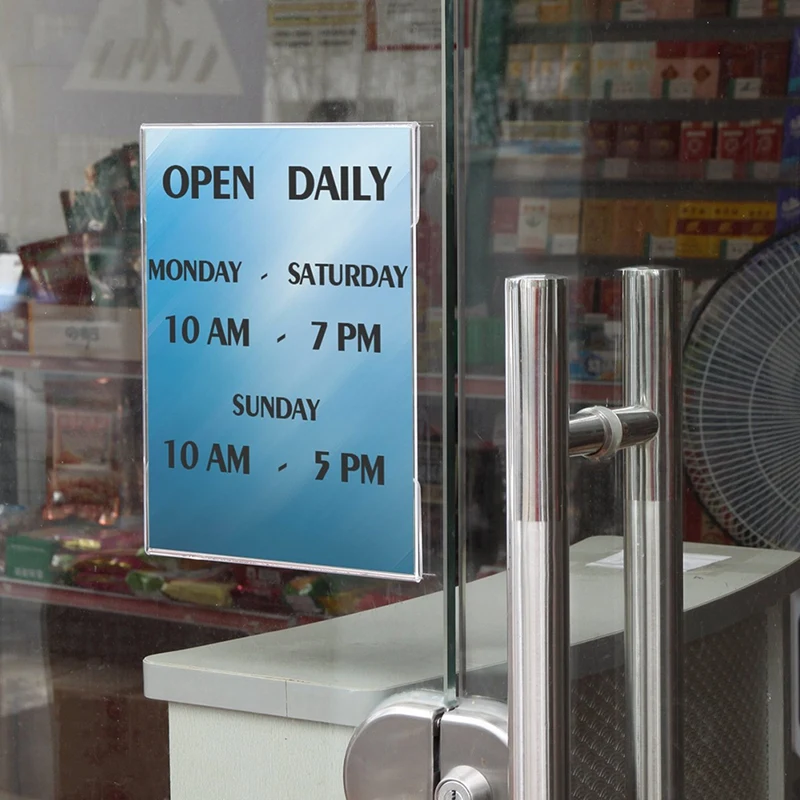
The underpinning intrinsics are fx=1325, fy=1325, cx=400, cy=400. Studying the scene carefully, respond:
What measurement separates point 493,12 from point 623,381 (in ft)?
0.76

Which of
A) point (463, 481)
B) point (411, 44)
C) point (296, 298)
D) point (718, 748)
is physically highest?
point (411, 44)

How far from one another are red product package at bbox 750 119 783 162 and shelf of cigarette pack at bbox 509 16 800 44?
0.05 metres

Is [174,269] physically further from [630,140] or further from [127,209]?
[630,140]

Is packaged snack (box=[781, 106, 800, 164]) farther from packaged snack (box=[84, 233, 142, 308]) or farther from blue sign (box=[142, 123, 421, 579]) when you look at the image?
packaged snack (box=[84, 233, 142, 308])

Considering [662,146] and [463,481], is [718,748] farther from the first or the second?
[662,146]

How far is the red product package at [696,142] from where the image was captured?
0.75 m

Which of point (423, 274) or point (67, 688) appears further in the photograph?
point (67, 688)

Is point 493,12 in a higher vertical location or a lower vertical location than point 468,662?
higher

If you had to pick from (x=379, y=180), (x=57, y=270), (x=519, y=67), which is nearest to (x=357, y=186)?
(x=379, y=180)

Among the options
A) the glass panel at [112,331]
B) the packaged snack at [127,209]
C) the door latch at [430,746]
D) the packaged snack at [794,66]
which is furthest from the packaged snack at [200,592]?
the packaged snack at [794,66]

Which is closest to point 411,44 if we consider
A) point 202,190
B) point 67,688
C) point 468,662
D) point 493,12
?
point 493,12

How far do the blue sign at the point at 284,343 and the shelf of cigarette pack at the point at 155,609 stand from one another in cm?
4

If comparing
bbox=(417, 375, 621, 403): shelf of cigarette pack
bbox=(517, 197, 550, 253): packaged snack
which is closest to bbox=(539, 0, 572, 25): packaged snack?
bbox=(517, 197, 550, 253): packaged snack

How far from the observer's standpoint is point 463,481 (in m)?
0.82
